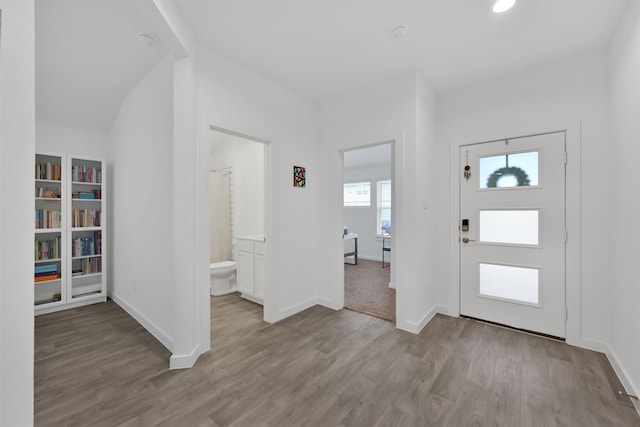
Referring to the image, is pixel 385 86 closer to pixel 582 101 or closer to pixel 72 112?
pixel 582 101

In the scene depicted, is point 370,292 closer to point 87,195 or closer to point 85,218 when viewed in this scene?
point 85,218

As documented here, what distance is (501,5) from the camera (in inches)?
72.8

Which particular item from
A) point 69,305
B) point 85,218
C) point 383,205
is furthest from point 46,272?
point 383,205

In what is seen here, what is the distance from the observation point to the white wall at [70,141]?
3.34 meters

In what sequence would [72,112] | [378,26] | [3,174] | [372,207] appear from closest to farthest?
1. [3,174]
2. [378,26]
3. [72,112]
4. [372,207]

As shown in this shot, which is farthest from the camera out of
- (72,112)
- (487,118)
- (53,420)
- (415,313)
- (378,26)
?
(72,112)

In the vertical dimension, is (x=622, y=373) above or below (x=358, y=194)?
below

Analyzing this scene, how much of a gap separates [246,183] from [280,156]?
5.36 feet

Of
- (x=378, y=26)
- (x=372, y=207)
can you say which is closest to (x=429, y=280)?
(x=378, y=26)

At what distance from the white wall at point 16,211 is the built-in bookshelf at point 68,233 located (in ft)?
10.5

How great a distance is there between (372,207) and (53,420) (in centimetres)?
635

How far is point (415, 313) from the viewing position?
2693 millimetres

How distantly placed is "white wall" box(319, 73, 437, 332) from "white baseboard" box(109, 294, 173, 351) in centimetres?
182

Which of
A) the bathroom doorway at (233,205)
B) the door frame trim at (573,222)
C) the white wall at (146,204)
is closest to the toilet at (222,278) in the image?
the bathroom doorway at (233,205)
